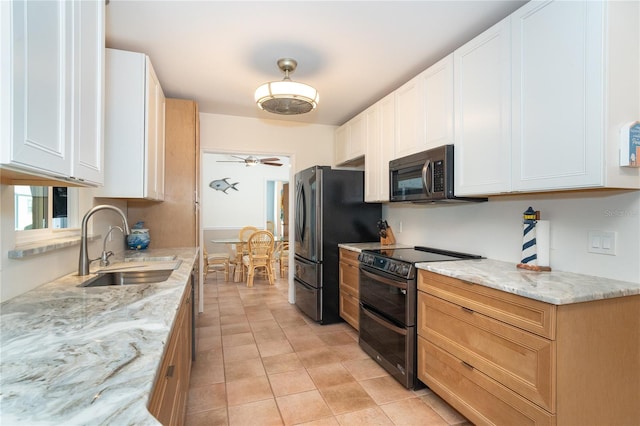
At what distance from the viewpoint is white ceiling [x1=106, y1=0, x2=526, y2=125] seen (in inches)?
76.7

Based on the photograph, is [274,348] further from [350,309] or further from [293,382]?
[350,309]

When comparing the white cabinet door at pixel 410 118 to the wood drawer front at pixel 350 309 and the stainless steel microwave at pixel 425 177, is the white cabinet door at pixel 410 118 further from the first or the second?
the wood drawer front at pixel 350 309

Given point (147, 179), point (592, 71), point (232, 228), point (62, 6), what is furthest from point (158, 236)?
point (232, 228)

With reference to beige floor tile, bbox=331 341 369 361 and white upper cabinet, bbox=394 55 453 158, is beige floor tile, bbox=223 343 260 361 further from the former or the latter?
white upper cabinet, bbox=394 55 453 158

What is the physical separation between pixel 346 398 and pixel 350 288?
128 cm

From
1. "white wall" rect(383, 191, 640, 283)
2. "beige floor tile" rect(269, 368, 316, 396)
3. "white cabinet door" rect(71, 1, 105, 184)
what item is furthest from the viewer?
"beige floor tile" rect(269, 368, 316, 396)

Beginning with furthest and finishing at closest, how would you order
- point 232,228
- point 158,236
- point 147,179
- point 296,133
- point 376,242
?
point 232,228 < point 296,133 < point 376,242 < point 158,236 < point 147,179

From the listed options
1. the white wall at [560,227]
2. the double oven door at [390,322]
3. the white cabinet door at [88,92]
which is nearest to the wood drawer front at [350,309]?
the double oven door at [390,322]

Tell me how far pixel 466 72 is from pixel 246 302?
3738 mm

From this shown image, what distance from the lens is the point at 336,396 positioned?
7.14 feet

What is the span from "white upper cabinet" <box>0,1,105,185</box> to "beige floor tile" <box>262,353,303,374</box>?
1.89m

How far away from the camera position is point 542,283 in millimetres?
1596

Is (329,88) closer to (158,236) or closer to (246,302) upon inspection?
(158,236)

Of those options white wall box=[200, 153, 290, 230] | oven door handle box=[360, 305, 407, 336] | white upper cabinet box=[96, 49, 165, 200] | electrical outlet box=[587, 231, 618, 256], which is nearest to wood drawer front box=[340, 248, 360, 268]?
oven door handle box=[360, 305, 407, 336]
